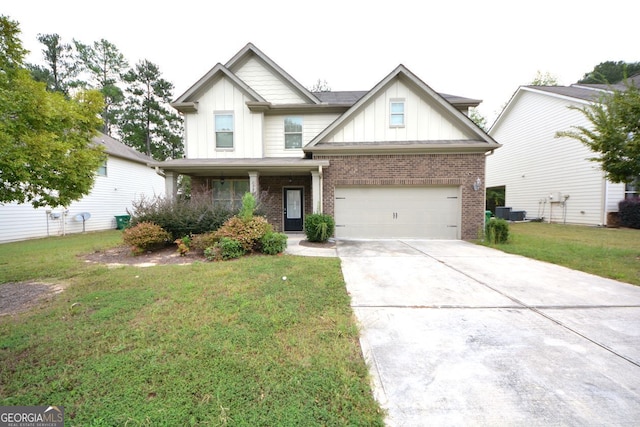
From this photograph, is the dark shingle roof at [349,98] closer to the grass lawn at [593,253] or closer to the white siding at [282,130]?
the white siding at [282,130]

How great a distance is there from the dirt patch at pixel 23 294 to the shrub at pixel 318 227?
6.12m

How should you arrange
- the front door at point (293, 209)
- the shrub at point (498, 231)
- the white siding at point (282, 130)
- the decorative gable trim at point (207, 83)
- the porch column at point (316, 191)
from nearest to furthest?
the shrub at point (498, 231), the porch column at point (316, 191), the decorative gable trim at point (207, 83), the white siding at point (282, 130), the front door at point (293, 209)

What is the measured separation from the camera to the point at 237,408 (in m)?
1.89

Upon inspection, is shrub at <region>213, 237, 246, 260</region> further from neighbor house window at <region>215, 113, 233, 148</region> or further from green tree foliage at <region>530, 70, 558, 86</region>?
green tree foliage at <region>530, 70, 558, 86</region>

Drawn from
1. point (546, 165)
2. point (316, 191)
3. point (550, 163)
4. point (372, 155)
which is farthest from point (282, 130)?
point (546, 165)

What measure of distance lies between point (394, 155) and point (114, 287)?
361 inches

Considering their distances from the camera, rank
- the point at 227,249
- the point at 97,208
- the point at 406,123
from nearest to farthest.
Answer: the point at 227,249, the point at 406,123, the point at 97,208

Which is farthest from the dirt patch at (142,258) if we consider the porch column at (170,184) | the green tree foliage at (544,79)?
the green tree foliage at (544,79)

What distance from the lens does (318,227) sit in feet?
28.4

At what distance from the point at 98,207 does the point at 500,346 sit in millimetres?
18929

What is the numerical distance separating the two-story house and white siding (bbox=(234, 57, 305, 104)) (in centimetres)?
75

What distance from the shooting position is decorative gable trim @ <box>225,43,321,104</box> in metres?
11.1

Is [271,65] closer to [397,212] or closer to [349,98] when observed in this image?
[349,98]

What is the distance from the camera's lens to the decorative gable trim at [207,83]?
10445mm
